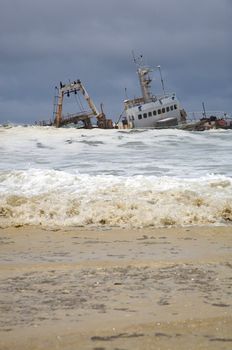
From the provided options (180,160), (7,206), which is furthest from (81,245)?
(180,160)

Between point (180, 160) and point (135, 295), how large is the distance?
8.21 metres

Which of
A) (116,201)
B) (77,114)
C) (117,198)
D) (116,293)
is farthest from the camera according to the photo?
(77,114)

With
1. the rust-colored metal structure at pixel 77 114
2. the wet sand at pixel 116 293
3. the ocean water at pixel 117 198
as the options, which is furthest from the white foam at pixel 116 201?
the rust-colored metal structure at pixel 77 114

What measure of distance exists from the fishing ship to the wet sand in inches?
1035

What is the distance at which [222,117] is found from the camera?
30688 millimetres

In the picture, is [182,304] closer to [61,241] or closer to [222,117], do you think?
[61,241]

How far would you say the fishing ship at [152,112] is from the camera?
3136 centimetres

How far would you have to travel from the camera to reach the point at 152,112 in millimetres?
32094

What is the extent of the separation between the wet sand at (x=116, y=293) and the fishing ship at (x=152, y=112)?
86.3ft

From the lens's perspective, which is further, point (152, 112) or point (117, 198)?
Answer: point (152, 112)

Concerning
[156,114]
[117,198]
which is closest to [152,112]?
[156,114]

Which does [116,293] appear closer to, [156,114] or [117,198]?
[117,198]

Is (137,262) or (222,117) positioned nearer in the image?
(137,262)

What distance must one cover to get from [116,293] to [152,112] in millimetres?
29822
